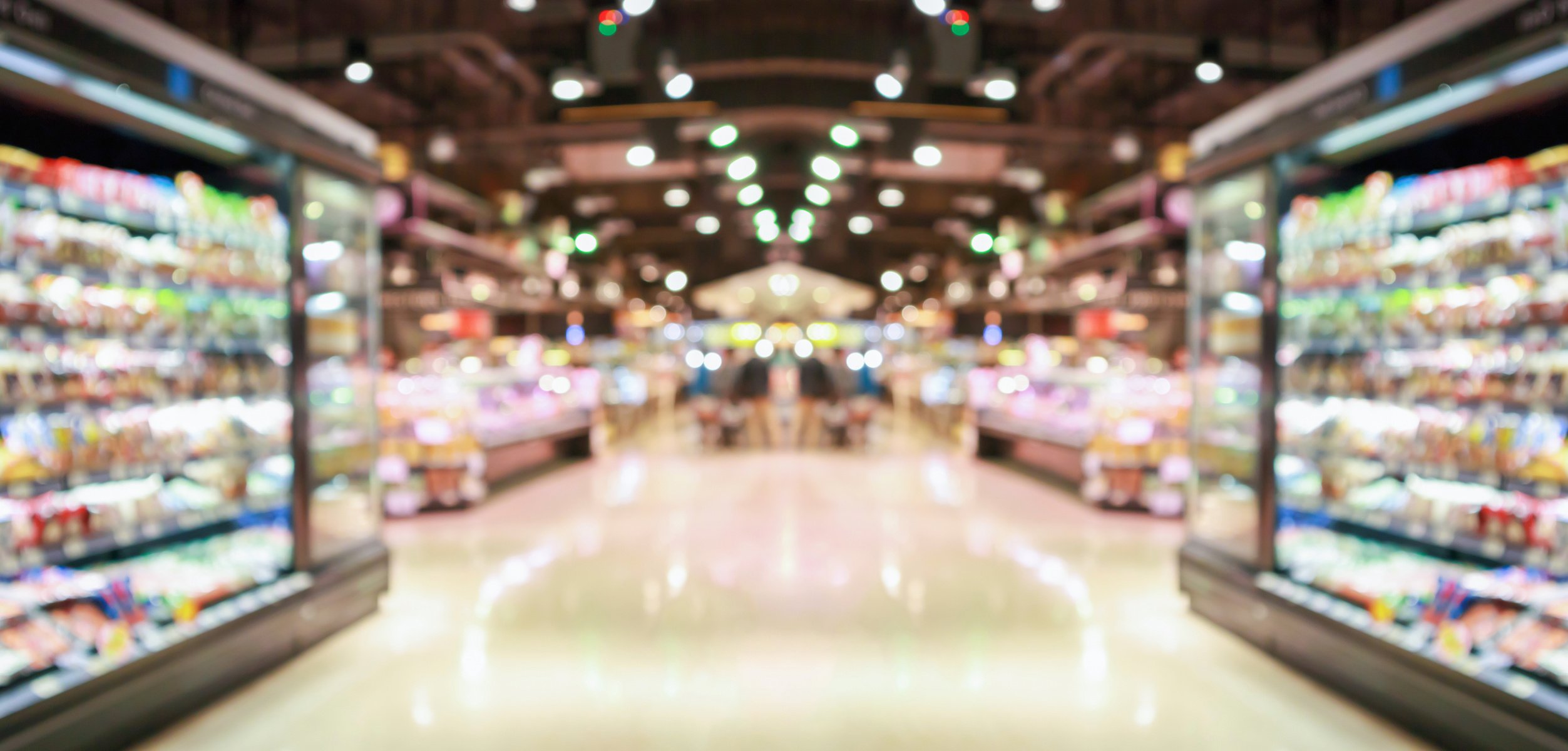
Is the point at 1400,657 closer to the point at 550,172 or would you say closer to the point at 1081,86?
the point at 1081,86

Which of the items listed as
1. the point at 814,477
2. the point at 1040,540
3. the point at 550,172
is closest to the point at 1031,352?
the point at 814,477

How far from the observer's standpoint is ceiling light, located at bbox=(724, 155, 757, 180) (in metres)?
12.1

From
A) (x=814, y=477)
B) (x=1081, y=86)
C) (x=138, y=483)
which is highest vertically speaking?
(x=1081, y=86)

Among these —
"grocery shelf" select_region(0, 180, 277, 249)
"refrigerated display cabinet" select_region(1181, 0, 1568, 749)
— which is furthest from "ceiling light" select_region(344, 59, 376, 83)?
"refrigerated display cabinet" select_region(1181, 0, 1568, 749)

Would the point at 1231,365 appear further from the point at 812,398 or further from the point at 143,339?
the point at 812,398

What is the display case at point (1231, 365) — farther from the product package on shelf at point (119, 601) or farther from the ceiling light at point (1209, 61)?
the product package on shelf at point (119, 601)

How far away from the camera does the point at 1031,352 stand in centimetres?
1100

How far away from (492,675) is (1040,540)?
13.5 feet

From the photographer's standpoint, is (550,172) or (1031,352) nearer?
(550,172)

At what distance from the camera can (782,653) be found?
379 centimetres

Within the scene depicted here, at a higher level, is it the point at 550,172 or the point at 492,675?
the point at 550,172

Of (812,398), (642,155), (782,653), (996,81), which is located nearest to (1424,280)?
(782,653)

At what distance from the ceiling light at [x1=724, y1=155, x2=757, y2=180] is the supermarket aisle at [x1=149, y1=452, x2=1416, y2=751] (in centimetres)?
687

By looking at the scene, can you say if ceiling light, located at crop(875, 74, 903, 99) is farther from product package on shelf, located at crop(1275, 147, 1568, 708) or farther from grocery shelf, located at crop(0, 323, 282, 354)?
grocery shelf, located at crop(0, 323, 282, 354)
